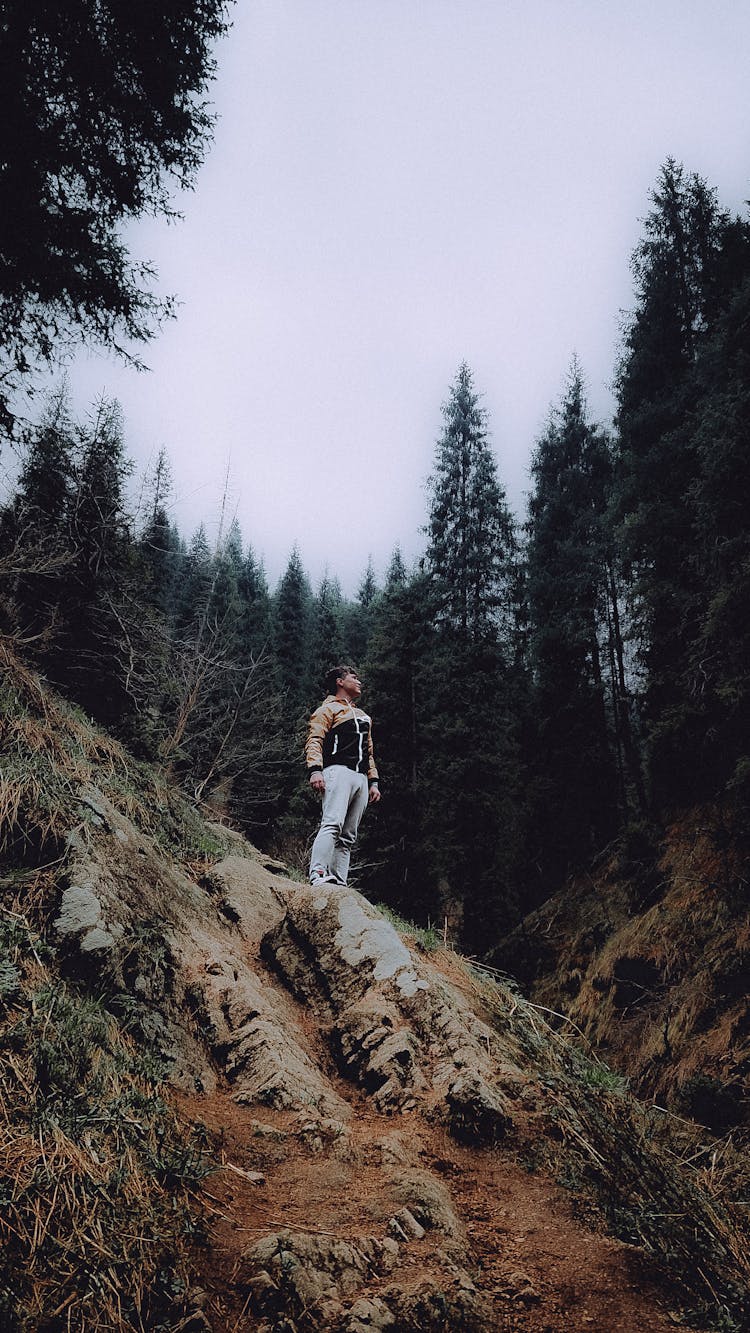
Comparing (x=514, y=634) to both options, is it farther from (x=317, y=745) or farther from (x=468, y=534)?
(x=317, y=745)

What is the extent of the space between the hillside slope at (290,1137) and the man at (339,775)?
1.03 m

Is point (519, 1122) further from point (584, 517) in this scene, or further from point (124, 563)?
point (584, 517)

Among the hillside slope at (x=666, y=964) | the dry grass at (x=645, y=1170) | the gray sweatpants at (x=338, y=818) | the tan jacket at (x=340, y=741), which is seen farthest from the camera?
the hillside slope at (x=666, y=964)

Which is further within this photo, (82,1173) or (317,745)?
(317,745)

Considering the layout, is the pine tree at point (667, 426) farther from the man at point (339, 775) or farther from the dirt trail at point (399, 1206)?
the dirt trail at point (399, 1206)

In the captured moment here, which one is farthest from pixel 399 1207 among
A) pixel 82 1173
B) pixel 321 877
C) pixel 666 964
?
pixel 666 964

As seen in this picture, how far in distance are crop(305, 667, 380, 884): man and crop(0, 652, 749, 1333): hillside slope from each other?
1.03 metres

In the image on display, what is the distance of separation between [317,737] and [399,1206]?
351 centimetres

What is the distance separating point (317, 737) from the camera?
514 centimetres

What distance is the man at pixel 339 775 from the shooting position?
4867mm

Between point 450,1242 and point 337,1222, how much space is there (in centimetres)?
35

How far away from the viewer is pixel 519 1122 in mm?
2330

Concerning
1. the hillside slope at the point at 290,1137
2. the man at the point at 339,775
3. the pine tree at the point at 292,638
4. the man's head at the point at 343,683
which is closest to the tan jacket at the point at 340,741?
the man at the point at 339,775

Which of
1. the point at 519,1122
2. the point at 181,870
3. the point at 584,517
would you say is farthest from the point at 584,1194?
the point at 584,517
